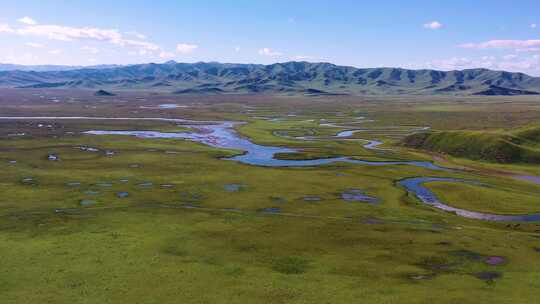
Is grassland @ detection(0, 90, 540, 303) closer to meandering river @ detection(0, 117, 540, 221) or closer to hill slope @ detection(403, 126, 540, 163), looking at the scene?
meandering river @ detection(0, 117, 540, 221)

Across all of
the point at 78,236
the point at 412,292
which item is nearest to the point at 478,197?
the point at 412,292

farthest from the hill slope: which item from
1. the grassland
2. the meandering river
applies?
the meandering river

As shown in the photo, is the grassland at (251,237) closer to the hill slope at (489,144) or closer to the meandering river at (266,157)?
the meandering river at (266,157)

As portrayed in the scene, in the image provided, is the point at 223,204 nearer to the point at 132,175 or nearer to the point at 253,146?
the point at 132,175

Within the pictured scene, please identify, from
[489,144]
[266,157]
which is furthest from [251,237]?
[489,144]

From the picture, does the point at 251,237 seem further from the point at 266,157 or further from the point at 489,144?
the point at 489,144

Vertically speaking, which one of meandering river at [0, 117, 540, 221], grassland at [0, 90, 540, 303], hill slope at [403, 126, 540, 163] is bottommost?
grassland at [0, 90, 540, 303]
